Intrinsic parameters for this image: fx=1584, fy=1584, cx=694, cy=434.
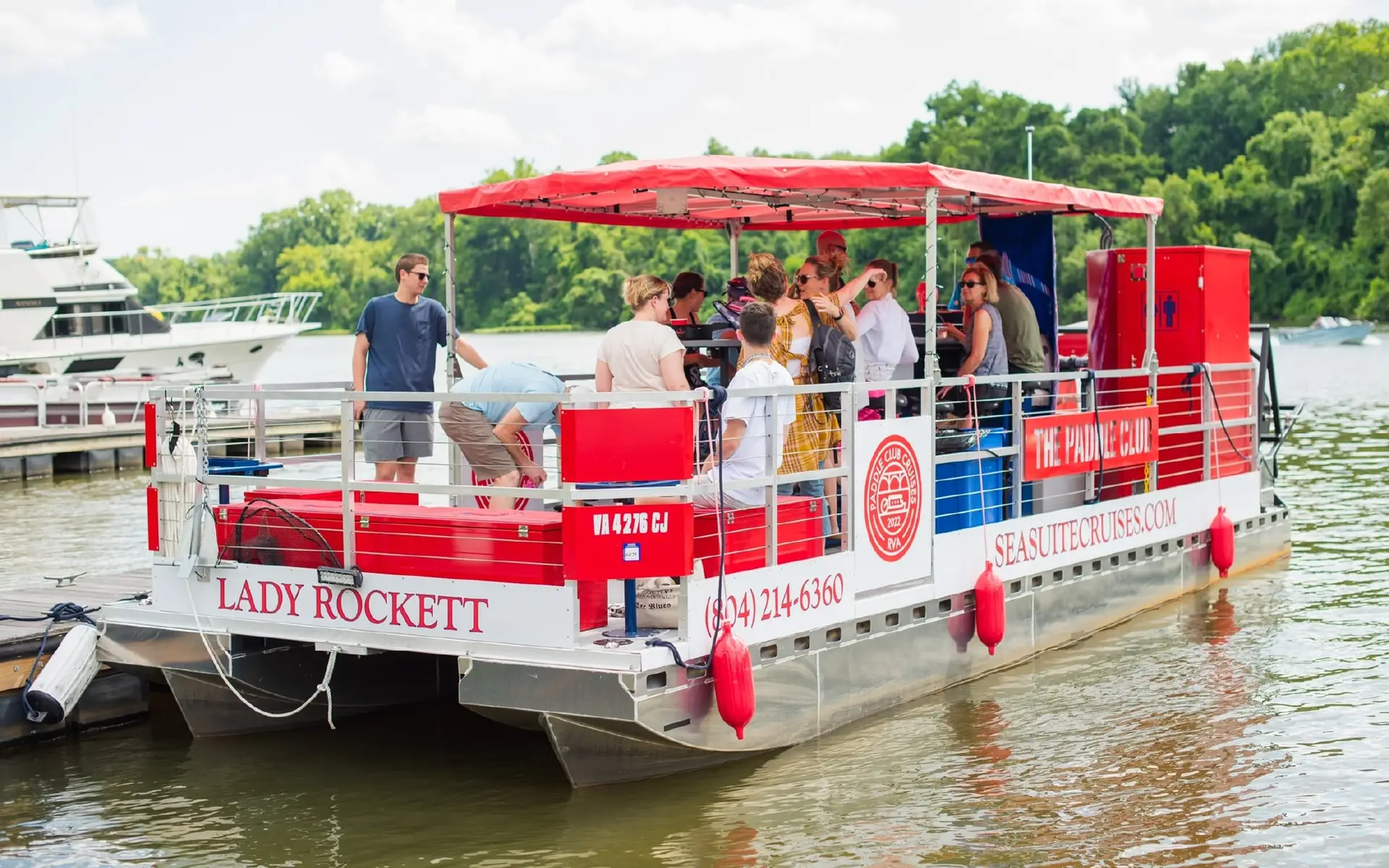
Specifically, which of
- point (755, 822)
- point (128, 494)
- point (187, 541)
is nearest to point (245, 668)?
point (187, 541)

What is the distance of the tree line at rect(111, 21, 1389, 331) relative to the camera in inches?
2968

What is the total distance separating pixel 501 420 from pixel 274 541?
1278 millimetres

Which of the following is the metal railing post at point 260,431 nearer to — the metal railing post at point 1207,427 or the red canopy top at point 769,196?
the red canopy top at point 769,196

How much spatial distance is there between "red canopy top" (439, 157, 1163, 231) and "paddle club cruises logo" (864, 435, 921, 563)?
1419 mm

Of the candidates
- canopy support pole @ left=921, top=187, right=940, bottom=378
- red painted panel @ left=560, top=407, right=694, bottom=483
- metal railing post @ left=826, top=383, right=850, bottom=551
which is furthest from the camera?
canopy support pole @ left=921, top=187, right=940, bottom=378

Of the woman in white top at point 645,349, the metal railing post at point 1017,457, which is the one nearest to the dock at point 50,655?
the woman in white top at point 645,349

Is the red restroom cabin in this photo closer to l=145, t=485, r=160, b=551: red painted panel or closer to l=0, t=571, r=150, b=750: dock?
l=145, t=485, r=160, b=551: red painted panel

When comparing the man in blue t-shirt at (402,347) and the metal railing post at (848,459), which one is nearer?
the metal railing post at (848,459)

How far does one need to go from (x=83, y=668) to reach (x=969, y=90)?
95.4 meters

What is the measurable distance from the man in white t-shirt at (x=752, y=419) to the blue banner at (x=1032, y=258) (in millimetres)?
4478

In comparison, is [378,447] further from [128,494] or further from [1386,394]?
[1386,394]

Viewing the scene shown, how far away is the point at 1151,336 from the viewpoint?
10820 mm

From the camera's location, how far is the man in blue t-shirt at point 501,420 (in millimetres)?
7836

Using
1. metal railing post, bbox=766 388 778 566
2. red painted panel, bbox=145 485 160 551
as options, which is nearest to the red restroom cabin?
metal railing post, bbox=766 388 778 566
